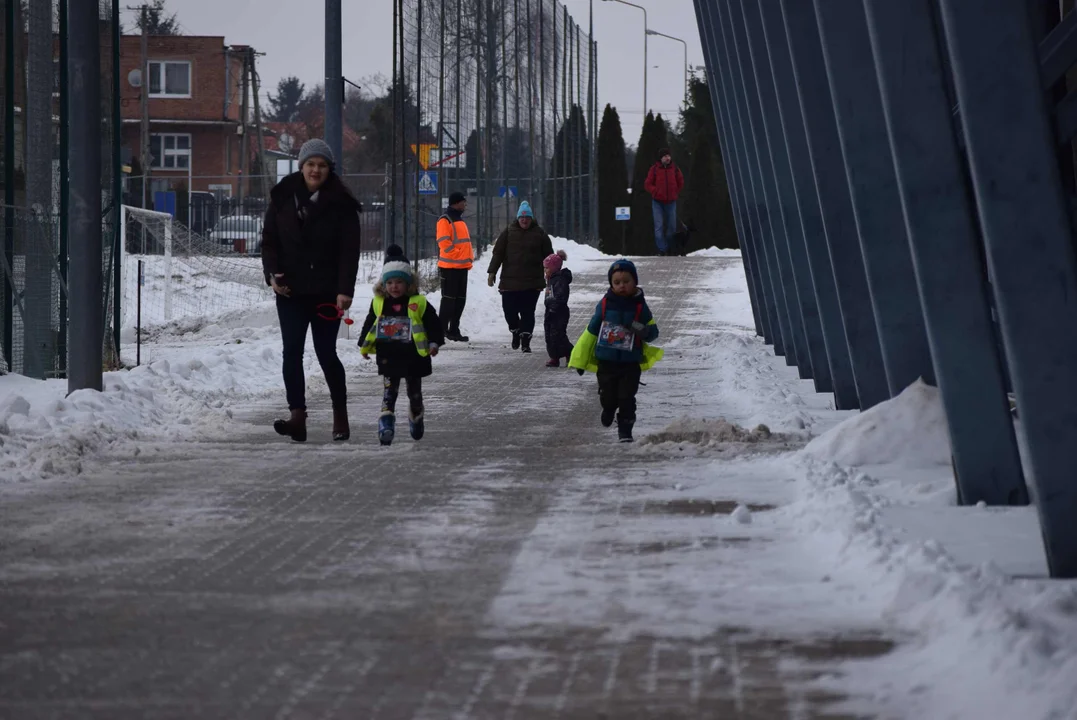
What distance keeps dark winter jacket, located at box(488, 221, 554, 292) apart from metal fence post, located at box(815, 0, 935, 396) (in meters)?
9.85

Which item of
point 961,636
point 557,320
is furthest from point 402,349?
point 557,320

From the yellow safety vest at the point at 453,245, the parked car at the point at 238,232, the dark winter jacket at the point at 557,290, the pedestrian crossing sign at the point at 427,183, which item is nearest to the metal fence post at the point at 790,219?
the dark winter jacket at the point at 557,290

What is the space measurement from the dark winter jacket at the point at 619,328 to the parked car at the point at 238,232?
110 feet

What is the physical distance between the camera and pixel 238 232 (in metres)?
44.2

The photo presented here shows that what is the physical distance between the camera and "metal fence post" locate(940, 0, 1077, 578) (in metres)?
5.32

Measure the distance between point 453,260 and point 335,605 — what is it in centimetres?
1457

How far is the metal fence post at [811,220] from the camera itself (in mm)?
11711

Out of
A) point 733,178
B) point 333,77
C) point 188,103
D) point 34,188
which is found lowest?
point 34,188

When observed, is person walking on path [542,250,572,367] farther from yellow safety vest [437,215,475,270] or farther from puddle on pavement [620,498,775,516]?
puddle on pavement [620,498,775,516]

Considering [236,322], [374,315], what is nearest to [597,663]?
[374,315]

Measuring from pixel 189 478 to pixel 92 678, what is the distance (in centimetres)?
384

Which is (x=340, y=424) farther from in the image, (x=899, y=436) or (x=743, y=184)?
(x=743, y=184)

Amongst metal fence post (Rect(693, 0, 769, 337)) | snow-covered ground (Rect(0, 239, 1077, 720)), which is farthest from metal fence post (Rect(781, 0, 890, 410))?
metal fence post (Rect(693, 0, 769, 337))

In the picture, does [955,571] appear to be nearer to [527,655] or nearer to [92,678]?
[527,655]
